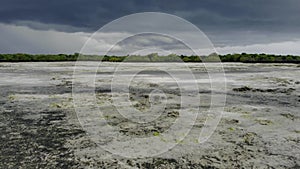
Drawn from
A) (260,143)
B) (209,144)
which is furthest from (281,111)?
(209,144)

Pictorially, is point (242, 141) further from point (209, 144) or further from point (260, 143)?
point (209, 144)

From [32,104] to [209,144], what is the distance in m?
6.07

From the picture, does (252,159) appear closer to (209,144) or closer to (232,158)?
(232,158)

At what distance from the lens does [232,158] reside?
472 cm

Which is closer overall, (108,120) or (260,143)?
(260,143)

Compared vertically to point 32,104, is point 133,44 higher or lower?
higher

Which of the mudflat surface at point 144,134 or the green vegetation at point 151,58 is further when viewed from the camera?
the green vegetation at point 151,58

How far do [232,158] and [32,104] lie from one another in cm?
672

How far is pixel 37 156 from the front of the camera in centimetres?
471

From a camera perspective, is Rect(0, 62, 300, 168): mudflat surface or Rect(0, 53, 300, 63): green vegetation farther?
Rect(0, 53, 300, 63): green vegetation

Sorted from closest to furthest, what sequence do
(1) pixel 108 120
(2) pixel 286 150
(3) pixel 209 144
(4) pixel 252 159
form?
(4) pixel 252 159 → (2) pixel 286 150 → (3) pixel 209 144 → (1) pixel 108 120

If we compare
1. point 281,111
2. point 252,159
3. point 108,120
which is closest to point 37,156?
point 108,120

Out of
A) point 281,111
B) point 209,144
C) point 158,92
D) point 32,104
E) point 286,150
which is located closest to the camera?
point 286,150

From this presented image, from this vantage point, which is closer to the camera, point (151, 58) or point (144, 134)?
point (144, 134)
